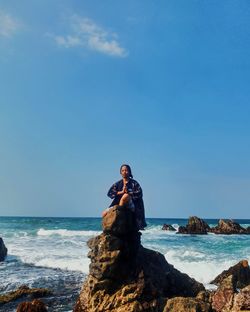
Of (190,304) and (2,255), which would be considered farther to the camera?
(2,255)

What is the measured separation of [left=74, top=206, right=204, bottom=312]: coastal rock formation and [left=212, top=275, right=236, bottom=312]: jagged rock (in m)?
1.45

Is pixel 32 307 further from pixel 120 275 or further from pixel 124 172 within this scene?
pixel 124 172

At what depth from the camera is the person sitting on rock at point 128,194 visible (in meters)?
11.2

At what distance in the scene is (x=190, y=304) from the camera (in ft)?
30.5

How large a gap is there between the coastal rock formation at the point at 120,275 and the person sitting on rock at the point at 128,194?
7.5 inches

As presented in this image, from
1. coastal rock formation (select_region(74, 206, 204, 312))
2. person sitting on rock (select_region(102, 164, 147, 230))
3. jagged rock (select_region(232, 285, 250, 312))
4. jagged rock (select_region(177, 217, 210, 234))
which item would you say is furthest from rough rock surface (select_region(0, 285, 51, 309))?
jagged rock (select_region(177, 217, 210, 234))

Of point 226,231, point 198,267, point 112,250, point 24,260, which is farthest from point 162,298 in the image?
point 226,231

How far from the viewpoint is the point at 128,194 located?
447 inches

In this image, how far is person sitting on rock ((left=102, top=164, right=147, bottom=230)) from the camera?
11188mm

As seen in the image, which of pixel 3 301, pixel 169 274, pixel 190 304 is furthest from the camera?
pixel 3 301

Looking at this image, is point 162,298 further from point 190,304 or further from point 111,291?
point 190,304

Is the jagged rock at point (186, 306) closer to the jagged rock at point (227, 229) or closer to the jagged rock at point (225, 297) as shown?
the jagged rock at point (225, 297)

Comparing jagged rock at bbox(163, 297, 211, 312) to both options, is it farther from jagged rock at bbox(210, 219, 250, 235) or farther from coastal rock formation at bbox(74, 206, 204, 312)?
jagged rock at bbox(210, 219, 250, 235)

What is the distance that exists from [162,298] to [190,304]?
207 cm
